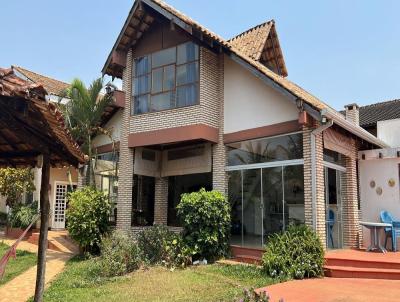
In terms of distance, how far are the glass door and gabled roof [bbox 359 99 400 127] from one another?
5.22m

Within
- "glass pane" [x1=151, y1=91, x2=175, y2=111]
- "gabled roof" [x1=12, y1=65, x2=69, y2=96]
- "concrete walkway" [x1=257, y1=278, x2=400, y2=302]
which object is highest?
"gabled roof" [x1=12, y1=65, x2=69, y2=96]

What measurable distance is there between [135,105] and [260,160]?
5071 millimetres

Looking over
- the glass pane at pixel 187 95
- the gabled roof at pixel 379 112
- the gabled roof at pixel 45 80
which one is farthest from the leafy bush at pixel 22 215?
the gabled roof at pixel 379 112

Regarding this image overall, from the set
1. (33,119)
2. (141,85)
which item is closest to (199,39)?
(141,85)

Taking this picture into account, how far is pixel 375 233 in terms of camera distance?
41.1 ft

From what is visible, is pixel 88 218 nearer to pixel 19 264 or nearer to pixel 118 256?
pixel 19 264

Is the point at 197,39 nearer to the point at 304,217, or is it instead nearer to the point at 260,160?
the point at 260,160

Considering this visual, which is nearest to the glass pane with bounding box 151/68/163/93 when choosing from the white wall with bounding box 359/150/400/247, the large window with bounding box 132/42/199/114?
the large window with bounding box 132/42/199/114

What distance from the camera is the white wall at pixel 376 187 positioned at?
1371cm

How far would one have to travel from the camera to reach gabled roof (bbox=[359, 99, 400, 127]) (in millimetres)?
17125

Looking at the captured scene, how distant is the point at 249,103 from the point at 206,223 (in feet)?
12.7

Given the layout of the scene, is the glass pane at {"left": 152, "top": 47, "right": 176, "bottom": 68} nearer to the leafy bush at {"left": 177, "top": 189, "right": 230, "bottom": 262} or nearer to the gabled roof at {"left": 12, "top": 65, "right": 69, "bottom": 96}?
the leafy bush at {"left": 177, "top": 189, "right": 230, "bottom": 262}

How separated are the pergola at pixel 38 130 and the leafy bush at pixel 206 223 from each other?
5.63 metres

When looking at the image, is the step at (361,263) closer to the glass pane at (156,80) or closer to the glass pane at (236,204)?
the glass pane at (236,204)
